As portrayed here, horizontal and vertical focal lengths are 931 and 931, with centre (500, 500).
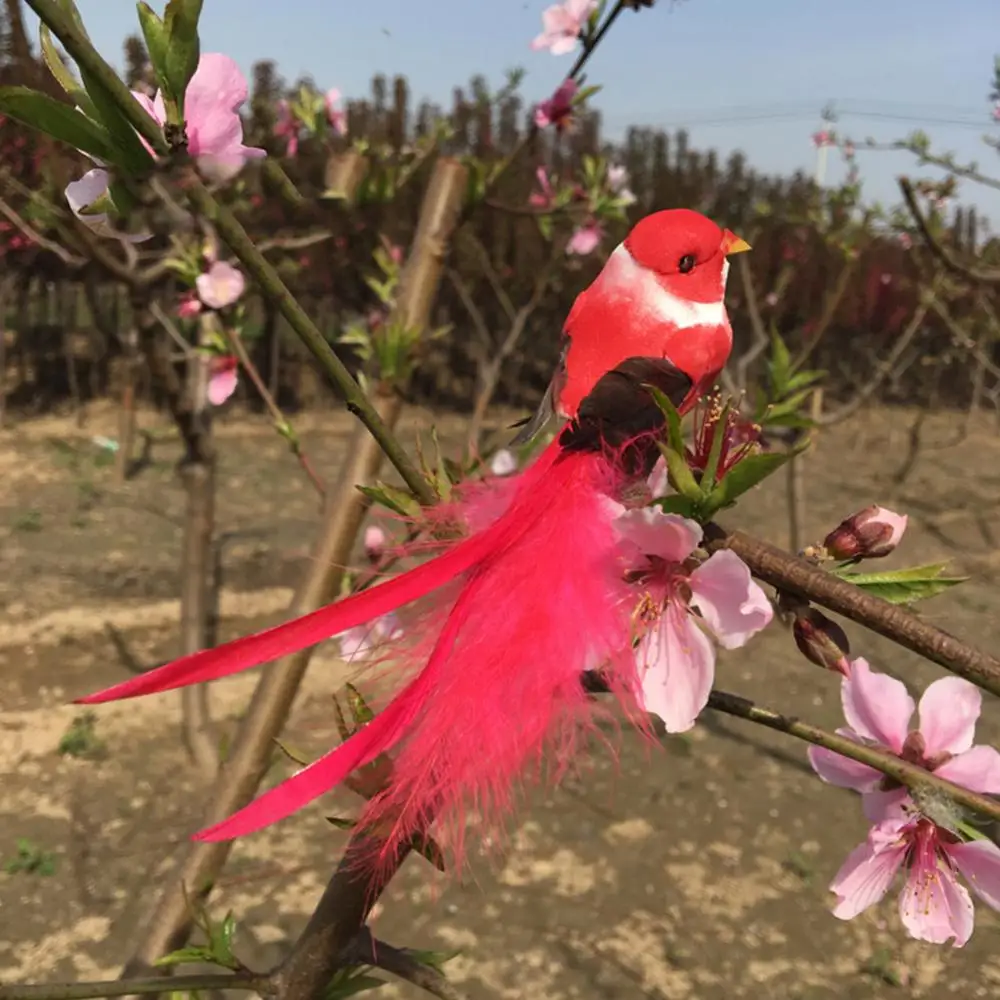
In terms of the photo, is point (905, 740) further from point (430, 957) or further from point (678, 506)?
point (430, 957)

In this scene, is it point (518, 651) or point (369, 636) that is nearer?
point (518, 651)

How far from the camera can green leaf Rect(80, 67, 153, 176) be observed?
1.28ft

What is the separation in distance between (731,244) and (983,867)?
16.7 inches

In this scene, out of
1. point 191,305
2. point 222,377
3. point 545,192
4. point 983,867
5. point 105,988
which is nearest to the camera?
point 983,867

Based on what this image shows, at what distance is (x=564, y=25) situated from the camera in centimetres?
143

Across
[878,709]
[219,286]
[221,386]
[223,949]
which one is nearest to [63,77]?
[878,709]

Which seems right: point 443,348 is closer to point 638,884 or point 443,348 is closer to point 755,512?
point 755,512

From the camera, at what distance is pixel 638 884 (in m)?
2.84

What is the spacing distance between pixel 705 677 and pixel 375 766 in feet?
0.69

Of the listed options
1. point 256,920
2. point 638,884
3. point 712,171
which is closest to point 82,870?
point 256,920

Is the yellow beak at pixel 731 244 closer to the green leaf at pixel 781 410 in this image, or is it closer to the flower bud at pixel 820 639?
the green leaf at pixel 781 410

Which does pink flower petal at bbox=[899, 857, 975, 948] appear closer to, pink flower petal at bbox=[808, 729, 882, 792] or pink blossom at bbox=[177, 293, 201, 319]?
pink flower petal at bbox=[808, 729, 882, 792]

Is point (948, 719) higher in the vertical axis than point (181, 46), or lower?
lower

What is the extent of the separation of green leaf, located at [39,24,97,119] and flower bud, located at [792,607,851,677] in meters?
0.42
